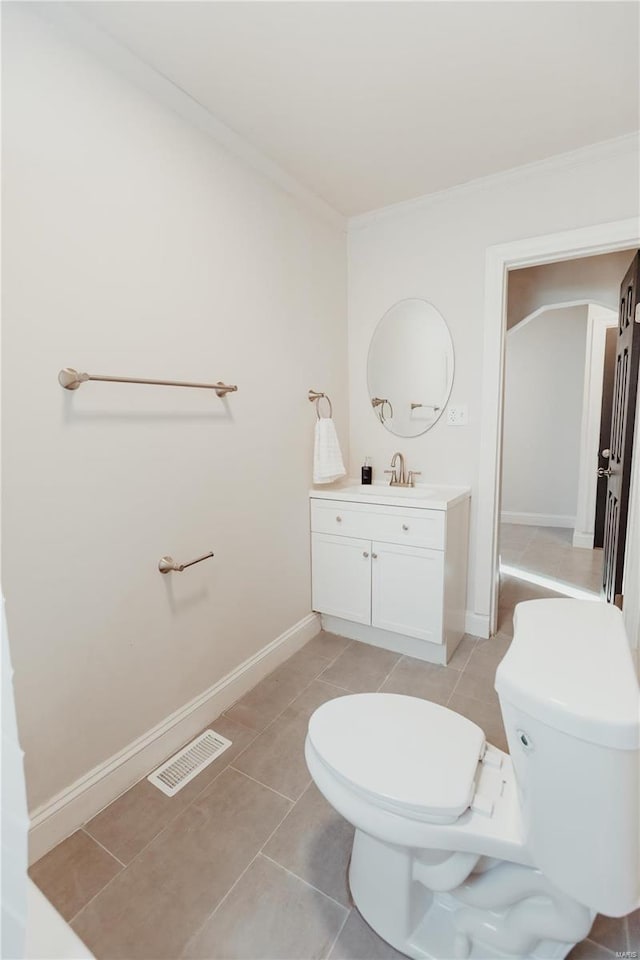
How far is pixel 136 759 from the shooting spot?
1.51 m

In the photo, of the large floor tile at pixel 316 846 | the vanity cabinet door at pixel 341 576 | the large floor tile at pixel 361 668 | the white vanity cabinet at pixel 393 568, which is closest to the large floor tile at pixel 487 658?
the white vanity cabinet at pixel 393 568

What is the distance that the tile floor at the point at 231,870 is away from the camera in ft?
3.41

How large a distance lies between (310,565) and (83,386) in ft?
4.96

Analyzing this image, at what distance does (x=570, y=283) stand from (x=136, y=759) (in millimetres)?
3613

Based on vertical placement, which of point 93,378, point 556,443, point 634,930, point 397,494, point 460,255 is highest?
point 460,255

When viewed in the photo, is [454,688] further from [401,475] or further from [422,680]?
[401,475]

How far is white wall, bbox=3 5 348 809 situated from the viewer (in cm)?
118

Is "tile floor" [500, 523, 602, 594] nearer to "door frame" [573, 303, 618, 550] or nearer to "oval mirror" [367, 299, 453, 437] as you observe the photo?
"door frame" [573, 303, 618, 550]

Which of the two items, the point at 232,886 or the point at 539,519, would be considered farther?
the point at 539,519

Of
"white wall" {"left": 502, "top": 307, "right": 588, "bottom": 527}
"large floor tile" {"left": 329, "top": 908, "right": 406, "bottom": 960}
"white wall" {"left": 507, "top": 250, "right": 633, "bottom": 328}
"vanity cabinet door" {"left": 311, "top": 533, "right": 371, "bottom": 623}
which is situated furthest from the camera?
"white wall" {"left": 502, "top": 307, "right": 588, "bottom": 527}

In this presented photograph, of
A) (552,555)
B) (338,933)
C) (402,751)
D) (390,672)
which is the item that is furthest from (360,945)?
(552,555)

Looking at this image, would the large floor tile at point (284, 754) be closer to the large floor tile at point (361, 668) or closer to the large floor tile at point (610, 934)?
the large floor tile at point (361, 668)

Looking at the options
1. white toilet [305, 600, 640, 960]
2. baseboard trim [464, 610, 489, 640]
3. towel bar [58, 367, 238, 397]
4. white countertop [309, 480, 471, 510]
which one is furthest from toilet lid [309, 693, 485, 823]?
baseboard trim [464, 610, 489, 640]

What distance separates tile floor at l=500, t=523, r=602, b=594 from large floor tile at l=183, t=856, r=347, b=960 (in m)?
2.73
